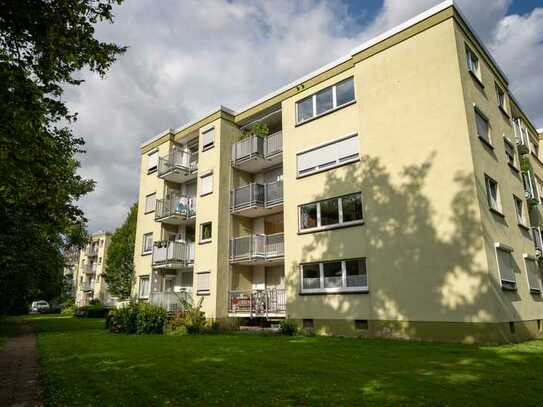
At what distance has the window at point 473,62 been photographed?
17.4 m

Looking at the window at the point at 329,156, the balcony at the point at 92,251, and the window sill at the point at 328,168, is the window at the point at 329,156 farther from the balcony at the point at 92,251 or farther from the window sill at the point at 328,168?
the balcony at the point at 92,251

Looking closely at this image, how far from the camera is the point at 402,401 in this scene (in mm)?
6496

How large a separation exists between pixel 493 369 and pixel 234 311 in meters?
15.3

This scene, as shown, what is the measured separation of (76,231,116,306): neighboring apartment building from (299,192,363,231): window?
58.1m

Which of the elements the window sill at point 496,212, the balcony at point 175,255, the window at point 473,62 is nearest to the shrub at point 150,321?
the balcony at point 175,255

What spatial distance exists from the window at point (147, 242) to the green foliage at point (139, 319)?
8.61m

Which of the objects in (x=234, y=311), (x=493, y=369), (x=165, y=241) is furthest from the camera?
(x=165, y=241)

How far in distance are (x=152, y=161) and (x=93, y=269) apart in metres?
52.5

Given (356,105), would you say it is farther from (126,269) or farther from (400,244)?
(126,269)

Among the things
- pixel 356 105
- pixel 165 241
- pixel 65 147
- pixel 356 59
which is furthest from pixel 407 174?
pixel 165 241

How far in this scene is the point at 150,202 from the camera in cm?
3050

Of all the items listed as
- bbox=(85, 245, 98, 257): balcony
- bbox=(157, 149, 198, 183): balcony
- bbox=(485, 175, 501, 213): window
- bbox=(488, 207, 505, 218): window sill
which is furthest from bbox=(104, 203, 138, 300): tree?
bbox=(488, 207, 505, 218): window sill

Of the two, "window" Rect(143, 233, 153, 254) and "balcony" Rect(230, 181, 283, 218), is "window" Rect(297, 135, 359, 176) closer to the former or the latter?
"balcony" Rect(230, 181, 283, 218)

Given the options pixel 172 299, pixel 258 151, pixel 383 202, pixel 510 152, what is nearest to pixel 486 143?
pixel 510 152
